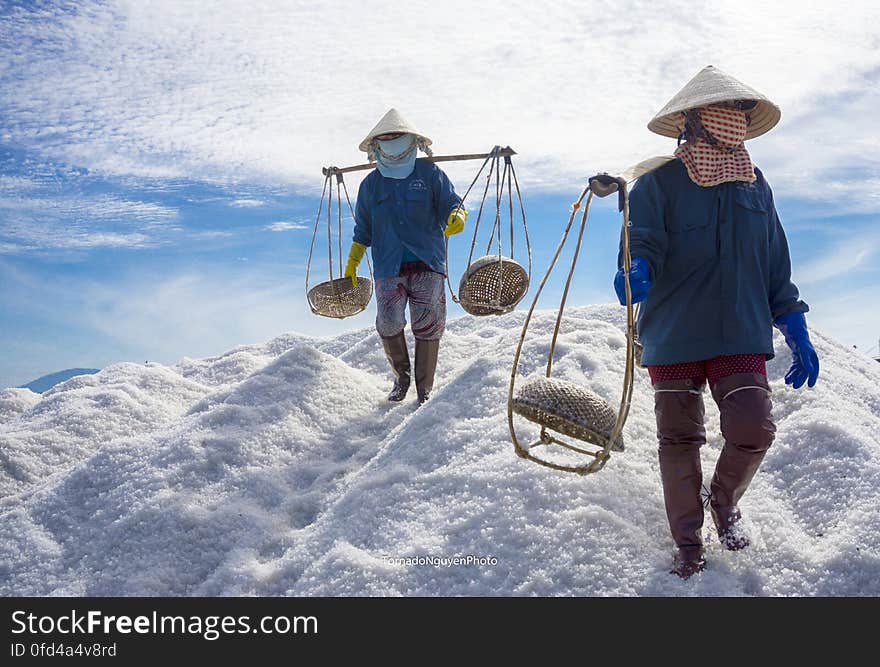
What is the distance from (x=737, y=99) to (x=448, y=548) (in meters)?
1.81

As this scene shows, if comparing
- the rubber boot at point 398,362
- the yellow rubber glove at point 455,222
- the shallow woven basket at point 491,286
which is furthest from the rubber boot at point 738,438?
the rubber boot at point 398,362

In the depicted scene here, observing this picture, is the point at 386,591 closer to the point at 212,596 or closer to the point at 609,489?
the point at 212,596

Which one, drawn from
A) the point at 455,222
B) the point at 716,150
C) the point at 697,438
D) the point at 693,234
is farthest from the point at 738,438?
the point at 455,222

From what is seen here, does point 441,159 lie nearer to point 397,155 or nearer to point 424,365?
point 397,155

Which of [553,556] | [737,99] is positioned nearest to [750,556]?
[553,556]

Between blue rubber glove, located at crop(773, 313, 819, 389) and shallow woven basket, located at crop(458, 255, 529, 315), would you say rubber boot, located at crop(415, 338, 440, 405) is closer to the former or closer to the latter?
shallow woven basket, located at crop(458, 255, 529, 315)

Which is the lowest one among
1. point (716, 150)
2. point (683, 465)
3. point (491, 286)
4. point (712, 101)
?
point (491, 286)

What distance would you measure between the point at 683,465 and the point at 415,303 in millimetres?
2626

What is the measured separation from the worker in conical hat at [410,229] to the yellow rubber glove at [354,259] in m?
0.29

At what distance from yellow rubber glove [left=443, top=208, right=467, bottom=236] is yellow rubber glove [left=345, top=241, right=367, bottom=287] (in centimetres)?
77

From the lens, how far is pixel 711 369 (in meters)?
2.65

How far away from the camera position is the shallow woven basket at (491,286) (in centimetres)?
474
